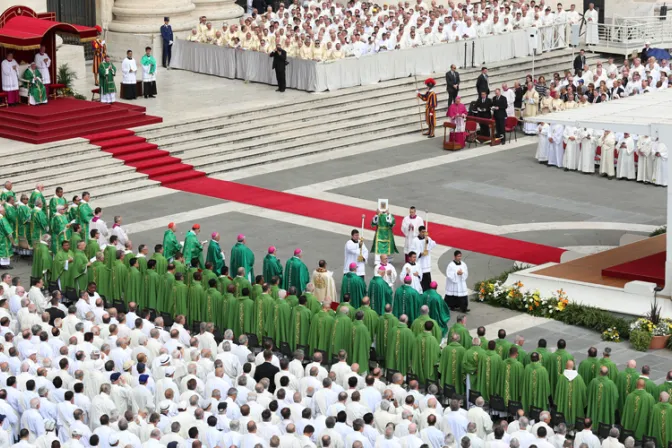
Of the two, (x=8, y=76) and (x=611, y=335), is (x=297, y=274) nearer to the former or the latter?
(x=611, y=335)

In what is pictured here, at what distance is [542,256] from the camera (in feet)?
94.1

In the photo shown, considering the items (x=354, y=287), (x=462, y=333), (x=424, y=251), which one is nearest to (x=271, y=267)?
(x=354, y=287)

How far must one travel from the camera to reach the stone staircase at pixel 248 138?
3347cm

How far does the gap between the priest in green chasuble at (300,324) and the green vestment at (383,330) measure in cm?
113

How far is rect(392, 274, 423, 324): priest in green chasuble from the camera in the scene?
78.3 feet

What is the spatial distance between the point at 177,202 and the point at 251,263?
22.9 ft

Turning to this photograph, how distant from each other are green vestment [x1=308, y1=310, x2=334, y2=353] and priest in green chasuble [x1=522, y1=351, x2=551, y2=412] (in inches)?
138

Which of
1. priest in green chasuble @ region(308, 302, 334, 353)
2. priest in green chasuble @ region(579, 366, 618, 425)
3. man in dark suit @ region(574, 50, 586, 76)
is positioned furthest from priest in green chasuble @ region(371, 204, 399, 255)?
man in dark suit @ region(574, 50, 586, 76)

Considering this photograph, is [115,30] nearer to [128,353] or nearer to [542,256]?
[542,256]

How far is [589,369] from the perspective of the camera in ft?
67.6

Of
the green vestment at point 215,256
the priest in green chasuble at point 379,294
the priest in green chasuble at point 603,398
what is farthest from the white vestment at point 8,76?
the priest in green chasuble at point 603,398

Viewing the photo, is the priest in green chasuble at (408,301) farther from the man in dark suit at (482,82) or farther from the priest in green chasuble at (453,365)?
the man in dark suit at (482,82)

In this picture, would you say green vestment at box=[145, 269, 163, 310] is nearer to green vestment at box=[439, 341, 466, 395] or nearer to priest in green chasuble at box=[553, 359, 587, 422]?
green vestment at box=[439, 341, 466, 395]

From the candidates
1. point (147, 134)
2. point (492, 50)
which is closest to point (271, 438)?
point (147, 134)
